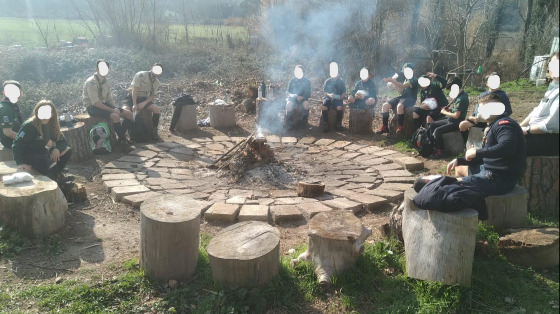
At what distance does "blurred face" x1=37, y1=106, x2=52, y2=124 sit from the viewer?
520 cm

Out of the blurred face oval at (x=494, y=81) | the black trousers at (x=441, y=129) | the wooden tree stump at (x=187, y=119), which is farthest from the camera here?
the wooden tree stump at (x=187, y=119)

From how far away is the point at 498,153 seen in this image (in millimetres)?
3592

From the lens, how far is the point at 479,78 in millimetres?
12273

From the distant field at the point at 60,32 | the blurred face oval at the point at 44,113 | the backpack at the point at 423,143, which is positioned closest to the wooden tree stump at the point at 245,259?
the blurred face oval at the point at 44,113

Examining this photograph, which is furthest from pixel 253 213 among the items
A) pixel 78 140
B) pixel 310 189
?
pixel 78 140

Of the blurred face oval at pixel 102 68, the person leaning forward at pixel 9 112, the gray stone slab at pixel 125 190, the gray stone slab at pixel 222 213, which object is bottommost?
the gray stone slab at pixel 222 213

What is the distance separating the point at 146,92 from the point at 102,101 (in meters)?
0.89

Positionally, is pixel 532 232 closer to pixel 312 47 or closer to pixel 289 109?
pixel 289 109

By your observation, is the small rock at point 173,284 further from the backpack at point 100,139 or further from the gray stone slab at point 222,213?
the backpack at point 100,139

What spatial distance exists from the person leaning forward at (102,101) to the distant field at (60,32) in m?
10.8

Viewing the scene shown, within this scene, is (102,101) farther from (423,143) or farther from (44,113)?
(423,143)

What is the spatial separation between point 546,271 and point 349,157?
157 inches

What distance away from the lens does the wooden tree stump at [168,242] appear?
3.54 meters

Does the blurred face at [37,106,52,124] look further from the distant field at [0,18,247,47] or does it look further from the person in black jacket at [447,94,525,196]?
the distant field at [0,18,247,47]
